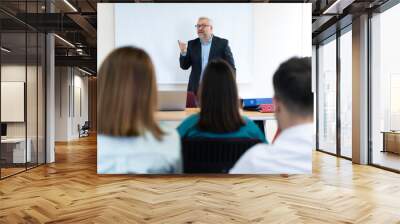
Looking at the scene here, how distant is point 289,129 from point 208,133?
726 millimetres

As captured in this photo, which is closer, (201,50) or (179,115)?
(179,115)

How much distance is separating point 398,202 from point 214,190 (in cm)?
222

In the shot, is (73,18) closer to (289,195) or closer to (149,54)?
(149,54)

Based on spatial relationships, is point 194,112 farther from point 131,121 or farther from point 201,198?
point 201,198

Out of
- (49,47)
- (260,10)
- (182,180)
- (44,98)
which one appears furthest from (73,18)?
(260,10)

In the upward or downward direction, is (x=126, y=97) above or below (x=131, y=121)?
above

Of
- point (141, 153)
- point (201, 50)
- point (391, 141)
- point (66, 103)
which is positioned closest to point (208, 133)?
point (141, 153)

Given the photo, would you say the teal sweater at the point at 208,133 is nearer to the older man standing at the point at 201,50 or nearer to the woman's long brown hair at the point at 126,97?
the woman's long brown hair at the point at 126,97

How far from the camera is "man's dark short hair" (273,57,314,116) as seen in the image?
3.43m

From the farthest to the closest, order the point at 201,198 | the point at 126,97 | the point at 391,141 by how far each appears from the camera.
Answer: the point at 391,141 → the point at 201,198 → the point at 126,97

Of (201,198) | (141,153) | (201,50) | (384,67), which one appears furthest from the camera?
(384,67)

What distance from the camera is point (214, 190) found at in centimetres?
538

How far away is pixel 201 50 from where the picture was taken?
3811 mm

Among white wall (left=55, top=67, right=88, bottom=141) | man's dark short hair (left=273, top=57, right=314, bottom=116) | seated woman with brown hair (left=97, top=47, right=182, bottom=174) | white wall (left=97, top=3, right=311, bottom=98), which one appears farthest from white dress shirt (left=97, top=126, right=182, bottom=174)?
white wall (left=55, top=67, right=88, bottom=141)
